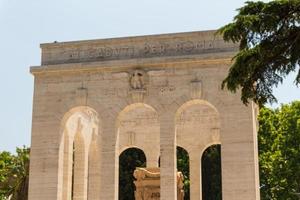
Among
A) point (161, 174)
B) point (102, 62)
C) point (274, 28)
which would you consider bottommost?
point (161, 174)

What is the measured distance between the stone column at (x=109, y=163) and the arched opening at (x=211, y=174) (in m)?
17.0

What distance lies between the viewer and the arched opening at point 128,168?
40406 millimetres

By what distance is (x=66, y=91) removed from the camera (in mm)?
25625

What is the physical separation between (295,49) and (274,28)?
0.76 m

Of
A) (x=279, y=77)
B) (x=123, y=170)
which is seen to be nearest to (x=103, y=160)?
(x=279, y=77)

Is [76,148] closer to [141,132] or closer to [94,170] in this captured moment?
[94,170]

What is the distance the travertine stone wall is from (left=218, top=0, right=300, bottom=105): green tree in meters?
8.57

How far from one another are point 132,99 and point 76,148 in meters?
4.91

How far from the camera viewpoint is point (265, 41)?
14820mm

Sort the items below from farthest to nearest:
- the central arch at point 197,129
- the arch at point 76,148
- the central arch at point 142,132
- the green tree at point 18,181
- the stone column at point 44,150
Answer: the green tree at point 18,181, the central arch at point 142,132, the central arch at point 197,129, the arch at point 76,148, the stone column at point 44,150

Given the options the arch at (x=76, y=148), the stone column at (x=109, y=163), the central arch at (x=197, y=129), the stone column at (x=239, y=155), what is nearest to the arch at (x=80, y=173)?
the arch at (x=76, y=148)

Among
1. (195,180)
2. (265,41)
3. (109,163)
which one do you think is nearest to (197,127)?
(195,180)

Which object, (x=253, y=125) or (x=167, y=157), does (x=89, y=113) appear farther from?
(x=253, y=125)

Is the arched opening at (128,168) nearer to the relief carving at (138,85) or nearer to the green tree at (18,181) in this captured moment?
the green tree at (18,181)
